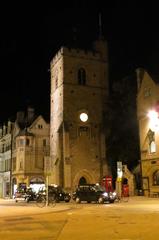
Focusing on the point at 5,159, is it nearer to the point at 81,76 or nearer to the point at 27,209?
the point at 81,76

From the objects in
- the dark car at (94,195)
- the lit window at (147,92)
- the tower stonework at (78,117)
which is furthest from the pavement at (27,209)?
the tower stonework at (78,117)

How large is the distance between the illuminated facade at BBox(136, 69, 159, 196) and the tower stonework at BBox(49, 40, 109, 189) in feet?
31.9

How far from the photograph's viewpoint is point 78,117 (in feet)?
178

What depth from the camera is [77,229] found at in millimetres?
14203

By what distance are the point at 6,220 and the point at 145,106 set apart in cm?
3033

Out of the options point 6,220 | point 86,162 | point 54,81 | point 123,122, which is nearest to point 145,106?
point 123,122

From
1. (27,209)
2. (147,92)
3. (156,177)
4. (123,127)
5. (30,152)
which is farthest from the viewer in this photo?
(30,152)

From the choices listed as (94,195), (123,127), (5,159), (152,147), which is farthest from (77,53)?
(94,195)

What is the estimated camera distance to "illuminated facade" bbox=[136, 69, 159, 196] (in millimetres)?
43094

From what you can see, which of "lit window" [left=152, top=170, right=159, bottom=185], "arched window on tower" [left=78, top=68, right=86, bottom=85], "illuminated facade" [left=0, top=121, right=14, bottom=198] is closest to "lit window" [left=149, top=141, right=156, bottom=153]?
"lit window" [left=152, top=170, right=159, bottom=185]

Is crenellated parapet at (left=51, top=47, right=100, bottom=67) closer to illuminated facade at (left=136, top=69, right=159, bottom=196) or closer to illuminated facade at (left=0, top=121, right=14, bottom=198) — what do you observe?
illuminated facade at (left=136, top=69, right=159, bottom=196)

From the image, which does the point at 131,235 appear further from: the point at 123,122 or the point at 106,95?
the point at 106,95

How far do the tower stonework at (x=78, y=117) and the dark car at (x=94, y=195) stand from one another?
47.7 feet

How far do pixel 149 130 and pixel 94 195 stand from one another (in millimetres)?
13205
